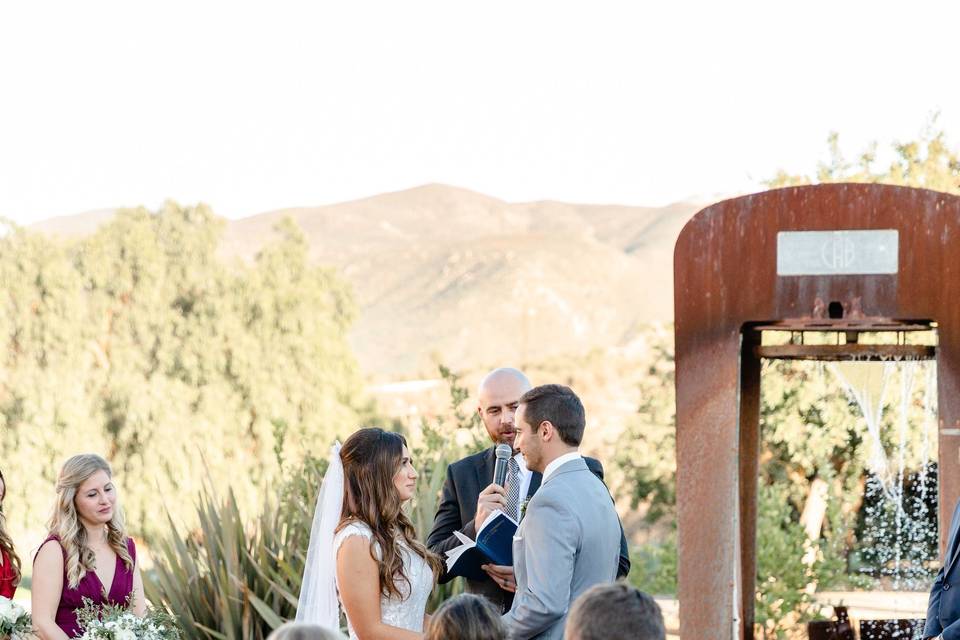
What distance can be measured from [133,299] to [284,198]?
1957 inches

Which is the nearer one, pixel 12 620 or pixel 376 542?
pixel 376 542

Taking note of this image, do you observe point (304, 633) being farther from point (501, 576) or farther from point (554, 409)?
point (501, 576)

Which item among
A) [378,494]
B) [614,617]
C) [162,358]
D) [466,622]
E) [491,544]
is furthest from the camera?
[162,358]

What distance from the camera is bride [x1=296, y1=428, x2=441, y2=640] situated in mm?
4027

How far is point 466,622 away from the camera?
9.68 ft

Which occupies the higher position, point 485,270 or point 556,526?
point 485,270

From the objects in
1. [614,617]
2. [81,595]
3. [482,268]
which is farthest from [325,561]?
[482,268]

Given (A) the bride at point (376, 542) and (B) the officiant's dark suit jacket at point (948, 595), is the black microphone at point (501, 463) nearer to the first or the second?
(A) the bride at point (376, 542)

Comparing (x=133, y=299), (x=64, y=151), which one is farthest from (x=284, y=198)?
(x=133, y=299)

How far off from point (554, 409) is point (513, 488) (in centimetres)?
77

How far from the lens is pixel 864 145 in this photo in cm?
1639

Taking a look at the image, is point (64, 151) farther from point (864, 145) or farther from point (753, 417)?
point (753, 417)

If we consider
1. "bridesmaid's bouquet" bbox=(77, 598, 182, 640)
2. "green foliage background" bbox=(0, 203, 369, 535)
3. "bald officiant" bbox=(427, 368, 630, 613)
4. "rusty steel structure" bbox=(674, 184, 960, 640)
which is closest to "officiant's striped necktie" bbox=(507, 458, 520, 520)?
"bald officiant" bbox=(427, 368, 630, 613)

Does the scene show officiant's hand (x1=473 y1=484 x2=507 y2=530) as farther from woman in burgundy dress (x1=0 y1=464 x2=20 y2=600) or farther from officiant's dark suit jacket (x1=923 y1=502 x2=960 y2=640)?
woman in burgundy dress (x1=0 y1=464 x2=20 y2=600)
